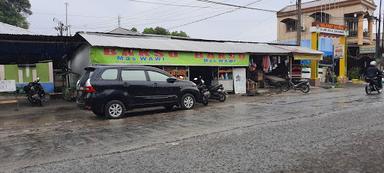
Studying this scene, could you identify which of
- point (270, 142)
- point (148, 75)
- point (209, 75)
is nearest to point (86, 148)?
point (270, 142)

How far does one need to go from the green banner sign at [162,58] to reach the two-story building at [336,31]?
364 inches

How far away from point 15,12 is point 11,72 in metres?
18.7

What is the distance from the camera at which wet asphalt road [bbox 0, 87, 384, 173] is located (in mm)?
4844

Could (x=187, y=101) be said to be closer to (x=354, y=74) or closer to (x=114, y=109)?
(x=114, y=109)

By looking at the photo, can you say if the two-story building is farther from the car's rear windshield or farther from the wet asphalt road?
the car's rear windshield

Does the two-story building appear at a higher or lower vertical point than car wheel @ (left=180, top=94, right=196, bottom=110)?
higher

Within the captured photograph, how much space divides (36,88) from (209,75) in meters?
9.14

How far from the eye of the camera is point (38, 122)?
1023 centimetres

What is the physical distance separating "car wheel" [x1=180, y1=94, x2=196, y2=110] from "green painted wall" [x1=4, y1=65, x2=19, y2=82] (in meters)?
16.9

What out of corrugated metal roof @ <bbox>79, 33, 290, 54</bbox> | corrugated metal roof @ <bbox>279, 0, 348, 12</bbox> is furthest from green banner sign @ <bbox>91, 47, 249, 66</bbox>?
corrugated metal roof @ <bbox>279, 0, 348, 12</bbox>

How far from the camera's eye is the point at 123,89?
1018 cm

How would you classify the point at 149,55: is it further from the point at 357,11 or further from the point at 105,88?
the point at 357,11

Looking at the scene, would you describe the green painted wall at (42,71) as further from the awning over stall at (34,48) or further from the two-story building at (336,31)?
the two-story building at (336,31)

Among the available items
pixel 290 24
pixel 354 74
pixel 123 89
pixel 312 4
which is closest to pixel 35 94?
pixel 123 89
